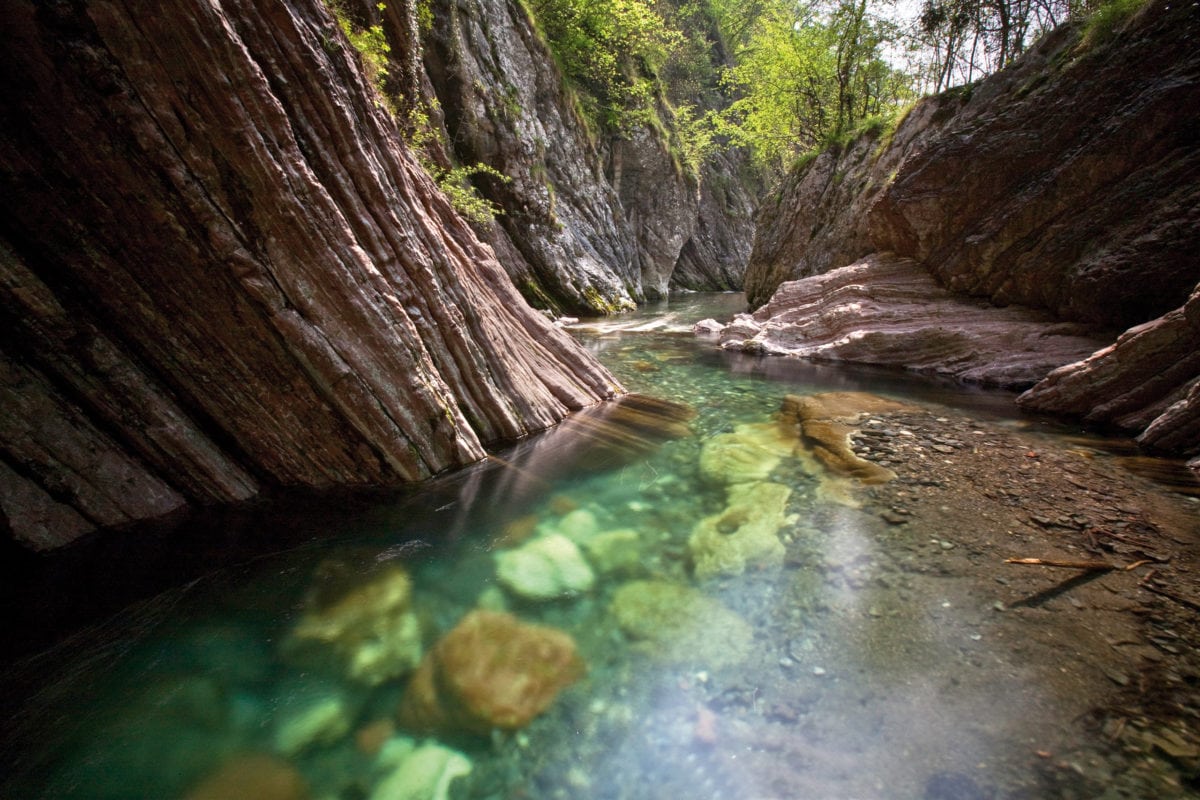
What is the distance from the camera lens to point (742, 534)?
Answer: 14.2ft

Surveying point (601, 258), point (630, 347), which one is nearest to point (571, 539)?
point (630, 347)

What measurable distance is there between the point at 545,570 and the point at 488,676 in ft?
3.60

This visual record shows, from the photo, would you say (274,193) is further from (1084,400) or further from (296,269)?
(1084,400)

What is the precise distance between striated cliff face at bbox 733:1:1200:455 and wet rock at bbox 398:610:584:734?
7679 millimetres

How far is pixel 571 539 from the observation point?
14.1 feet

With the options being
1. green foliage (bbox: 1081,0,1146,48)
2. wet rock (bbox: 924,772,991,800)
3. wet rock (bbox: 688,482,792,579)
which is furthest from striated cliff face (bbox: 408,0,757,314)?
green foliage (bbox: 1081,0,1146,48)

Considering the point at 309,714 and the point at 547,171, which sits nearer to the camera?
the point at 309,714

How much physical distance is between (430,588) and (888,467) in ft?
16.1

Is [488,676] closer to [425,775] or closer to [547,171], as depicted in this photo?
[425,775]

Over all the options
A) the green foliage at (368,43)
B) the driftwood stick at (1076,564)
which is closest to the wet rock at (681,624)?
the driftwood stick at (1076,564)

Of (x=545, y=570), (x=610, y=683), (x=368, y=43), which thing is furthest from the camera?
(x=368, y=43)

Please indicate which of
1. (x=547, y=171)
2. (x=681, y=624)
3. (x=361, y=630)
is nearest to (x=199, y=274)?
(x=361, y=630)

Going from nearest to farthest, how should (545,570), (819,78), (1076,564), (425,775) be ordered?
(425,775) → (1076,564) → (545,570) → (819,78)

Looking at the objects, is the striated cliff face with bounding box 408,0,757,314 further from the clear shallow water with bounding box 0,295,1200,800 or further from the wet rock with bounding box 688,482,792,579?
the wet rock with bounding box 688,482,792,579
